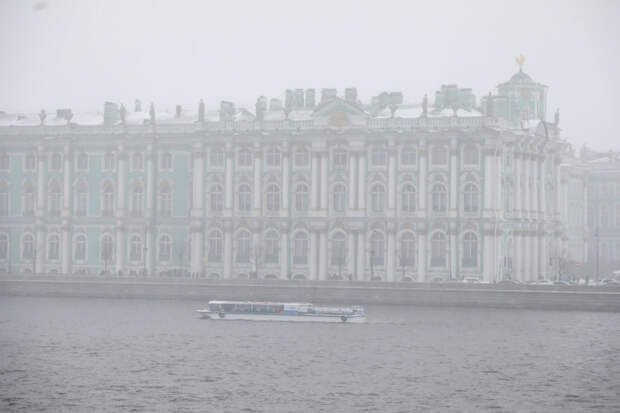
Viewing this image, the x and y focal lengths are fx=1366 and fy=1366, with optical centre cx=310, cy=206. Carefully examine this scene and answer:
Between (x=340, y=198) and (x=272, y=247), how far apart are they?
4.68 metres

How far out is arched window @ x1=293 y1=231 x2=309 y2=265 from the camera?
241 feet

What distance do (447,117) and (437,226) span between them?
5646 millimetres

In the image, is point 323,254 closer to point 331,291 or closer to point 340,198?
point 340,198

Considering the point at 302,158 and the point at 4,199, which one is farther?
the point at 4,199

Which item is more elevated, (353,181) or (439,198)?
(353,181)

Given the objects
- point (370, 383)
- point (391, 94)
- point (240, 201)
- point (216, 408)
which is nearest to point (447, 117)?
point (391, 94)

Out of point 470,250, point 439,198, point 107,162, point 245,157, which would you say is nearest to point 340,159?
point 245,157

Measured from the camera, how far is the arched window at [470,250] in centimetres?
6981

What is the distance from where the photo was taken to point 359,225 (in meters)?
72.0

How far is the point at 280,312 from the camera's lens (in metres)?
58.1

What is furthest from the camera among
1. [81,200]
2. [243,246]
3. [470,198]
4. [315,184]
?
[81,200]

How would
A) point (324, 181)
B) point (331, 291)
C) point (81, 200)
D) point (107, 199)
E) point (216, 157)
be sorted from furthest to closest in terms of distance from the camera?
point (81, 200), point (107, 199), point (216, 157), point (324, 181), point (331, 291)

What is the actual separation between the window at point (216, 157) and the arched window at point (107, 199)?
6.24 m

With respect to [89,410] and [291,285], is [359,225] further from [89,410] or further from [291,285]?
[89,410]
